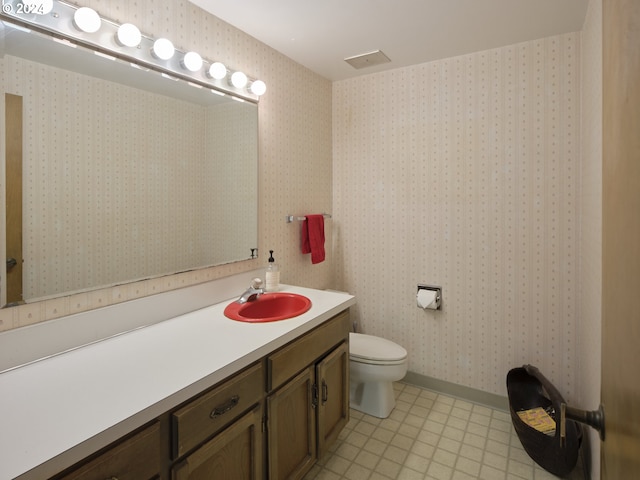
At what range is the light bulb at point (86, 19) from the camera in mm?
1256

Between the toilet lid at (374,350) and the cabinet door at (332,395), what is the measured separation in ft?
0.97

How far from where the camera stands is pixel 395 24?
1.90 metres

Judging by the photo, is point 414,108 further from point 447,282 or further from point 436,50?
point 447,282

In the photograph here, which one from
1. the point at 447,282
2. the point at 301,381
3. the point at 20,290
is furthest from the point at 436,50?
the point at 20,290

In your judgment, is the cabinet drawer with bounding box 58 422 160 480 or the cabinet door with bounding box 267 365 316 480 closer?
the cabinet drawer with bounding box 58 422 160 480

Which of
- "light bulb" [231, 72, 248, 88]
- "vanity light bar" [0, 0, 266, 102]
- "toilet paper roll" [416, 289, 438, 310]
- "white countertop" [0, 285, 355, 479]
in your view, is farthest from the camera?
"toilet paper roll" [416, 289, 438, 310]

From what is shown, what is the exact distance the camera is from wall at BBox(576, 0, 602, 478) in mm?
1418

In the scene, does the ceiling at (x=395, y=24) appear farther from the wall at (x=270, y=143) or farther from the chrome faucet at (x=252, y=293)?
the chrome faucet at (x=252, y=293)

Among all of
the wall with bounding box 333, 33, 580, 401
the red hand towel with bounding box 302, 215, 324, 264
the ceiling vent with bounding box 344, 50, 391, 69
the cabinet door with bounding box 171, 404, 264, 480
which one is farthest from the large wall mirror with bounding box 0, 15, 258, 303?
the wall with bounding box 333, 33, 580, 401

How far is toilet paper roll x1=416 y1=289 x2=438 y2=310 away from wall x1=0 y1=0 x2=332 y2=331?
74cm

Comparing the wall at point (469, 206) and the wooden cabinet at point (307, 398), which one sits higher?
the wall at point (469, 206)

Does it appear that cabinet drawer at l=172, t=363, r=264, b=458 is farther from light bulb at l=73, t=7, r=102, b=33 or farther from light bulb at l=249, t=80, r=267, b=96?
light bulb at l=249, t=80, r=267, b=96

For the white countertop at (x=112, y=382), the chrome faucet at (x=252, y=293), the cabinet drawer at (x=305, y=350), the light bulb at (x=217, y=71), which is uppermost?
the light bulb at (x=217, y=71)

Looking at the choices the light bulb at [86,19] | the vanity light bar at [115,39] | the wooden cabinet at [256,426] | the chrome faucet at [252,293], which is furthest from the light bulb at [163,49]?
the wooden cabinet at [256,426]
